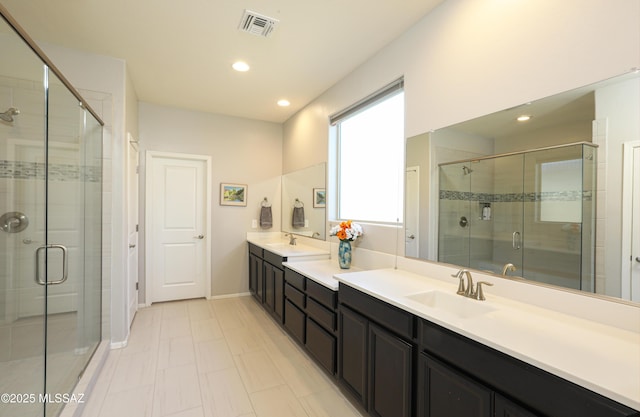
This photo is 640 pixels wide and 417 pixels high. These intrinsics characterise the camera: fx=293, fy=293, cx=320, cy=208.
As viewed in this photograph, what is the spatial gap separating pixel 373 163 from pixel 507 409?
221cm

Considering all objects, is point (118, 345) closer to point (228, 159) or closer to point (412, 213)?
point (228, 159)

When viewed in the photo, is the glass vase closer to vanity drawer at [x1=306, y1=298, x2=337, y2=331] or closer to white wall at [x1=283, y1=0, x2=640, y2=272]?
white wall at [x1=283, y1=0, x2=640, y2=272]

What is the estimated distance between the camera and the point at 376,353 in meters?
1.75

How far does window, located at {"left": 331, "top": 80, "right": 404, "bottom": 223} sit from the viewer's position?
2555mm

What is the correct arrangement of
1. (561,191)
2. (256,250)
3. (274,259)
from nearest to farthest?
(561,191), (274,259), (256,250)

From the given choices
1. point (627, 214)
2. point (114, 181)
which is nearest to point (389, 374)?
point (627, 214)

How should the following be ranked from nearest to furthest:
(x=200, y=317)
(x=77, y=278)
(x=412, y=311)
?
(x=412, y=311) < (x=77, y=278) < (x=200, y=317)

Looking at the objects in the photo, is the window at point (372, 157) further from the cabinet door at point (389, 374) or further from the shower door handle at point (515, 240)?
the cabinet door at point (389, 374)

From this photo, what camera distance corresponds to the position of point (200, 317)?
12.1 feet

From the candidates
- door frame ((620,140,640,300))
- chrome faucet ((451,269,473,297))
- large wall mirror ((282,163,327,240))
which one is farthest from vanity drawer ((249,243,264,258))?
door frame ((620,140,640,300))

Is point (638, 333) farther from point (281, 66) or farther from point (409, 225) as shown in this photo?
point (281, 66)

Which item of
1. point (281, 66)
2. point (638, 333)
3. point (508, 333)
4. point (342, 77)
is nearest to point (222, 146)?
point (281, 66)

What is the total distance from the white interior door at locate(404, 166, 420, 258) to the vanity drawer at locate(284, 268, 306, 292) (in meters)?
0.98

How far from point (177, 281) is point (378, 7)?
413cm
